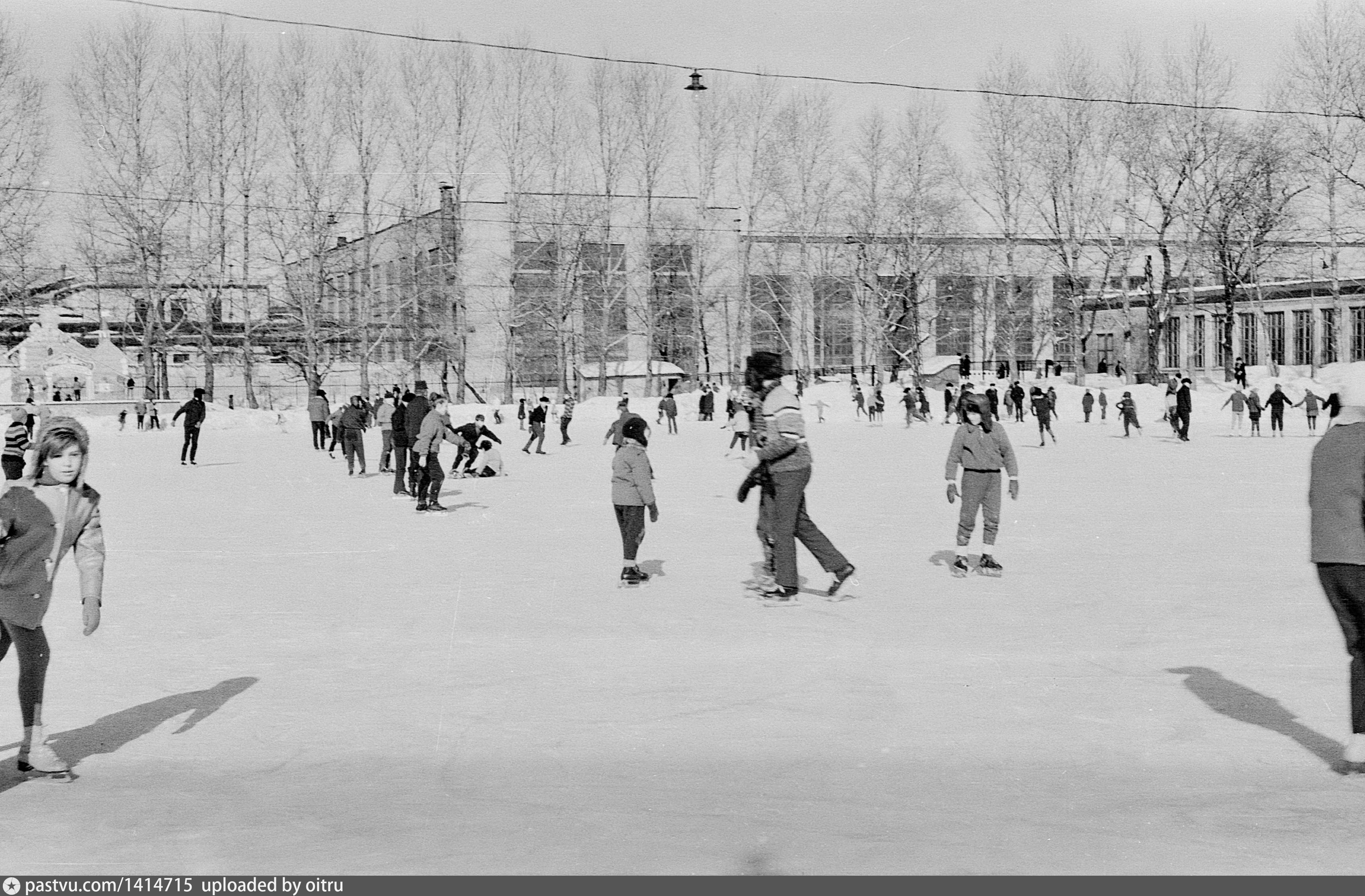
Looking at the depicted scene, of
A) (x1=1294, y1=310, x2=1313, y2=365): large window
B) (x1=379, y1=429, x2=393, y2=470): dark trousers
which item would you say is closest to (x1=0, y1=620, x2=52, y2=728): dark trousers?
(x1=379, y1=429, x2=393, y2=470): dark trousers

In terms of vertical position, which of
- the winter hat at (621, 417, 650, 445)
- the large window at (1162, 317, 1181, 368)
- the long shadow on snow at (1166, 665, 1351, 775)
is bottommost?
the long shadow on snow at (1166, 665, 1351, 775)

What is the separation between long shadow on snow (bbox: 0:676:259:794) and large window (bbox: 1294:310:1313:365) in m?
59.9

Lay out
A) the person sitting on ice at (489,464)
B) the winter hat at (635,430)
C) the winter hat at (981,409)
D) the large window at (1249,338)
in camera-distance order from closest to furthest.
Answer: the winter hat at (635,430)
the winter hat at (981,409)
the person sitting on ice at (489,464)
the large window at (1249,338)

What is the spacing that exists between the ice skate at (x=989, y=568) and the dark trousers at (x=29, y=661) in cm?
664

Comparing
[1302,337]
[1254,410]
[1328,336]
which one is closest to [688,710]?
[1254,410]

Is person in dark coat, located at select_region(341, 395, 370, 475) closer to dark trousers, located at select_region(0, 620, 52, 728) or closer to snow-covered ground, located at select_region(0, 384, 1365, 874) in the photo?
snow-covered ground, located at select_region(0, 384, 1365, 874)

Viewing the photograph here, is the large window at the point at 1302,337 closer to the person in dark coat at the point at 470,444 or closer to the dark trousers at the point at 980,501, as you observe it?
the person in dark coat at the point at 470,444

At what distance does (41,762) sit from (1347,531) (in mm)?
4613

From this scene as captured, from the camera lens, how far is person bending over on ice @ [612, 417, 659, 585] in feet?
30.3

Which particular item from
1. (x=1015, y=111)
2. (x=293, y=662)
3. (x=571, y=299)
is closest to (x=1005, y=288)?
(x=1015, y=111)

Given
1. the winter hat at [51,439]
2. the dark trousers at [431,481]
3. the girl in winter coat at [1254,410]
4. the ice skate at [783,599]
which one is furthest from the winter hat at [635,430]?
the girl in winter coat at [1254,410]

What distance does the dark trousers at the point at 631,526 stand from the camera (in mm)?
9258
